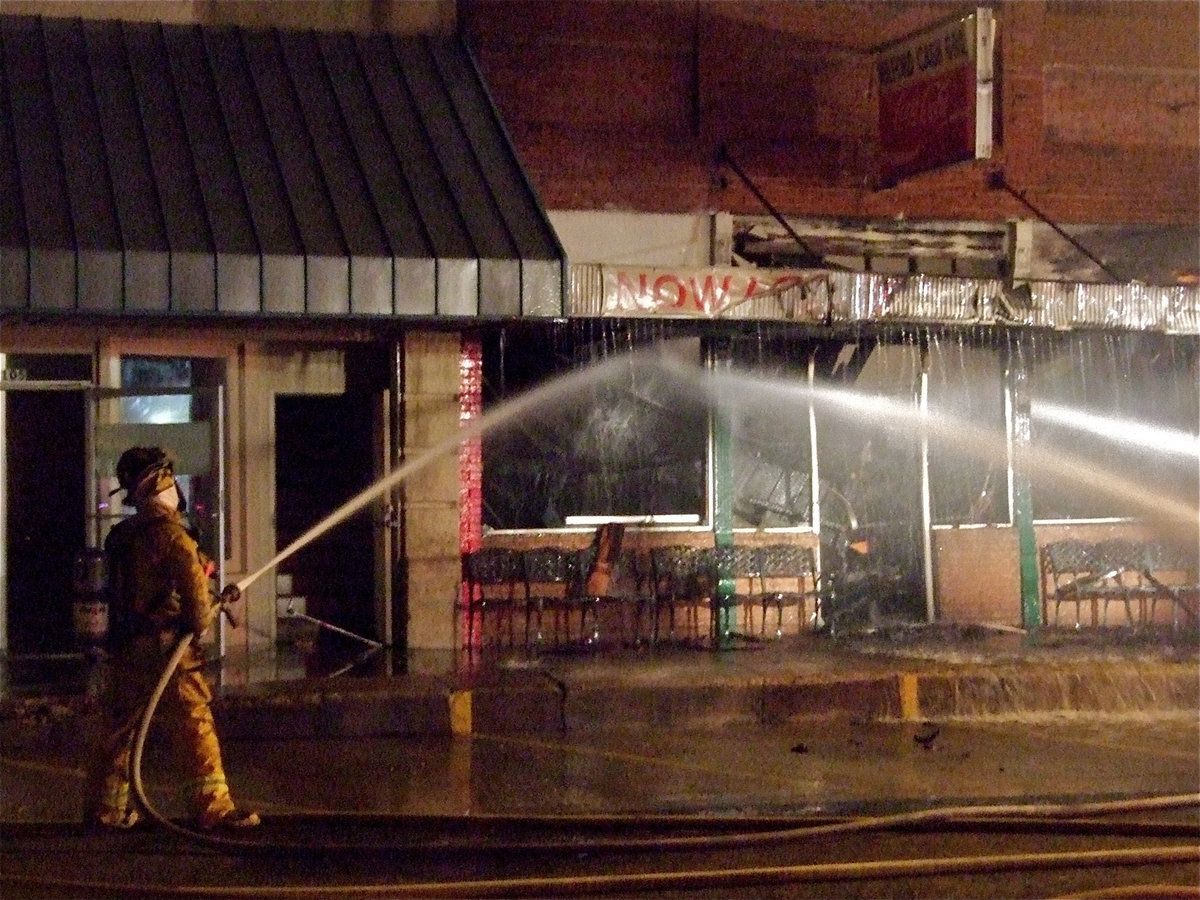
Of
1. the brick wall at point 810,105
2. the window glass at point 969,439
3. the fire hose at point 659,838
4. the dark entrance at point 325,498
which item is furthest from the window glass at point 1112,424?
the fire hose at point 659,838

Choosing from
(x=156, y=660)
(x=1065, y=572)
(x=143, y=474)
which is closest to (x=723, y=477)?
(x=1065, y=572)

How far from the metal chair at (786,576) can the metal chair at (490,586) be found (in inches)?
90.6

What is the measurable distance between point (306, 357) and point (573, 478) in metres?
2.64

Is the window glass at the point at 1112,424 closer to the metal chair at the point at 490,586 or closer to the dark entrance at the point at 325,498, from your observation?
the metal chair at the point at 490,586

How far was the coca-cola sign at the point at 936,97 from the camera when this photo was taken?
39.8 feet

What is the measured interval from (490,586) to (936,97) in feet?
19.2

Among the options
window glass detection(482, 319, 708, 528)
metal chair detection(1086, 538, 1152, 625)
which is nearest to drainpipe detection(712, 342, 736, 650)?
window glass detection(482, 319, 708, 528)

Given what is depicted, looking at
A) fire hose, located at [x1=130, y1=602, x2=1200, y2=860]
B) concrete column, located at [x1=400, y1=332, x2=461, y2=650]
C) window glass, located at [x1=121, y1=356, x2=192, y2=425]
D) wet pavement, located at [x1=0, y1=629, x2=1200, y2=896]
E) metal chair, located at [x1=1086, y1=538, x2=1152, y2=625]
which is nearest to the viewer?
fire hose, located at [x1=130, y1=602, x2=1200, y2=860]

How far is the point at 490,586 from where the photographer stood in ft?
41.8

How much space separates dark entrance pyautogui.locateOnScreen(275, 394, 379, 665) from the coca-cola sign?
219 inches

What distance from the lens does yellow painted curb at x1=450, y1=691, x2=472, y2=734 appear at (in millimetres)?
10078

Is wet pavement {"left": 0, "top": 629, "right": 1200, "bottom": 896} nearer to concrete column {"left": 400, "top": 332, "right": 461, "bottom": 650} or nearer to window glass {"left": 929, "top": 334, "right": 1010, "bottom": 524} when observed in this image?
concrete column {"left": 400, "top": 332, "right": 461, "bottom": 650}

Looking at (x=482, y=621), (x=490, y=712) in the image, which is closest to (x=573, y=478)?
(x=482, y=621)

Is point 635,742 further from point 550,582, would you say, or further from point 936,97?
point 936,97
